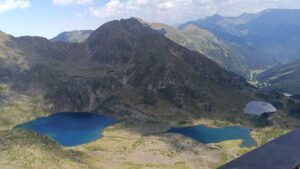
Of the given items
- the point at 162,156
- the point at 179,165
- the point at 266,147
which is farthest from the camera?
the point at 162,156

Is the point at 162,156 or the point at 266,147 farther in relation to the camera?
the point at 162,156

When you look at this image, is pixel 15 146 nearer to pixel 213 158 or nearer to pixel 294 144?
pixel 213 158

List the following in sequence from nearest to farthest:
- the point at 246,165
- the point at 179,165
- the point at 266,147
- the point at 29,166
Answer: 1. the point at 246,165
2. the point at 266,147
3. the point at 29,166
4. the point at 179,165

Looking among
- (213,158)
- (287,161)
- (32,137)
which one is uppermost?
(287,161)

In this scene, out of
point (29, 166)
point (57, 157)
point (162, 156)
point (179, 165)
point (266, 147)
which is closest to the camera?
point (266, 147)

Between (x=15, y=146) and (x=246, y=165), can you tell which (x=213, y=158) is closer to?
(x=15, y=146)

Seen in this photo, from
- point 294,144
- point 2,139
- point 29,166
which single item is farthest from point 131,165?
point 294,144

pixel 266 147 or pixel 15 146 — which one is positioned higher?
pixel 266 147

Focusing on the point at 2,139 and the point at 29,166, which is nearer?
the point at 29,166

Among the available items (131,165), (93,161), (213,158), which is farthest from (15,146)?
(213,158)
